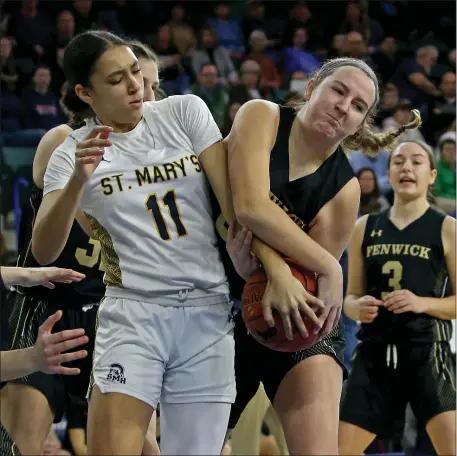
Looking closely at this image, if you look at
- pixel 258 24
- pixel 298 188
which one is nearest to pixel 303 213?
pixel 298 188

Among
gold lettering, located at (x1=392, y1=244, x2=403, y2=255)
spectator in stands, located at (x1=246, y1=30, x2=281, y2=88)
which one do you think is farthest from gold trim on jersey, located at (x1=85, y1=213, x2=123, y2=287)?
spectator in stands, located at (x1=246, y1=30, x2=281, y2=88)

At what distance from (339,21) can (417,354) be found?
7866 millimetres

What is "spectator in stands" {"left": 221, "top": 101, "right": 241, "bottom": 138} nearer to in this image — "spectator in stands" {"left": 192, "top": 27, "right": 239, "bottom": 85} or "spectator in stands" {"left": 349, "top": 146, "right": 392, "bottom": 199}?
"spectator in stands" {"left": 349, "top": 146, "right": 392, "bottom": 199}

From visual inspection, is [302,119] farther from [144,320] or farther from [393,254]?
[393,254]

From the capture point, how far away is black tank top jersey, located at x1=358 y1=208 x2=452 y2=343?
495cm

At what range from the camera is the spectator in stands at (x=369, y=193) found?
747 centimetres

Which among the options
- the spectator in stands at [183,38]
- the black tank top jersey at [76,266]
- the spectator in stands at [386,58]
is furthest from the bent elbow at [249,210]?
the spectator in stands at [386,58]

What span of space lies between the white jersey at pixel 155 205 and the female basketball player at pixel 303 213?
136 millimetres

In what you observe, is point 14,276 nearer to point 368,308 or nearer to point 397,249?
point 368,308

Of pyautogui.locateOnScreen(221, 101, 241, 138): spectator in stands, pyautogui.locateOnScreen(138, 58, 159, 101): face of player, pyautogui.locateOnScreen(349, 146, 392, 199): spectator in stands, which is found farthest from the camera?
pyautogui.locateOnScreen(221, 101, 241, 138): spectator in stands

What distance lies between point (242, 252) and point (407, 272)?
2.39 meters

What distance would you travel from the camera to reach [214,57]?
430 inches

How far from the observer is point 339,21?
1194cm

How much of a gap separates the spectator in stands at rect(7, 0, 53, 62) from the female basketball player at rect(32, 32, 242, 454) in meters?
7.35
